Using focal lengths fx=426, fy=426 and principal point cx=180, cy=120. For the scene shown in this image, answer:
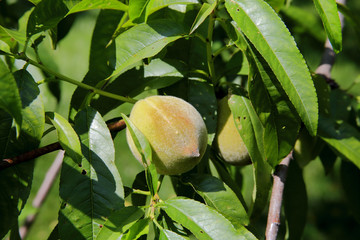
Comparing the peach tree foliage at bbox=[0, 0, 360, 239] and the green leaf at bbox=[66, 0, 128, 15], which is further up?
the green leaf at bbox=[66, 0, 128, 15]

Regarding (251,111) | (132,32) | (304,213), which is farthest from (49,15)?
(304,213)

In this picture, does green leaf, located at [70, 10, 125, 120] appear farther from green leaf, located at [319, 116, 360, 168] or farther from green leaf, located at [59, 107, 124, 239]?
green leaf, located at [319, 116, 360, 168]

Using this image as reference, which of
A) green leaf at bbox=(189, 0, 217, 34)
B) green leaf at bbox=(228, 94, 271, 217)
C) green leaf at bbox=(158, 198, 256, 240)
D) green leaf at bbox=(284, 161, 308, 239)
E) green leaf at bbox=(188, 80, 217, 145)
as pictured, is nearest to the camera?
green leaf at bbox=(158, 198, 256, 240)

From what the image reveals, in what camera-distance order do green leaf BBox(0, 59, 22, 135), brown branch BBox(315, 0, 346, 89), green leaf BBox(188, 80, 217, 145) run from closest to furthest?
green leaf BBox(0, 59, 22, 135)
green leaf BBox(188, 80, 217, 145)
brown branch BBox(315, 0, 346, 89)

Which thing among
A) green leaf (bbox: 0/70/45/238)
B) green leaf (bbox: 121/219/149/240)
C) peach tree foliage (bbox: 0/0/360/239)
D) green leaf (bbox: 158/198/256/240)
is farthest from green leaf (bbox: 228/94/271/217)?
green leaf (bbox: 0/70/45/238)

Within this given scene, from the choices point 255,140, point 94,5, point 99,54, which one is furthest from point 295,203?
point 94,5

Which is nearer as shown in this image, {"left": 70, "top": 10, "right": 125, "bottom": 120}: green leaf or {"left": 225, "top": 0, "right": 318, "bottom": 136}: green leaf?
{"left": 225, "top": 0, "right": 318, "bottom": 136}: green leaf

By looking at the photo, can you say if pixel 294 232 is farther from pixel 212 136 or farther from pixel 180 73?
pixel 180 73

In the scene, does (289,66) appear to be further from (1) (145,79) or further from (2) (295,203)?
(2) (295,203)
